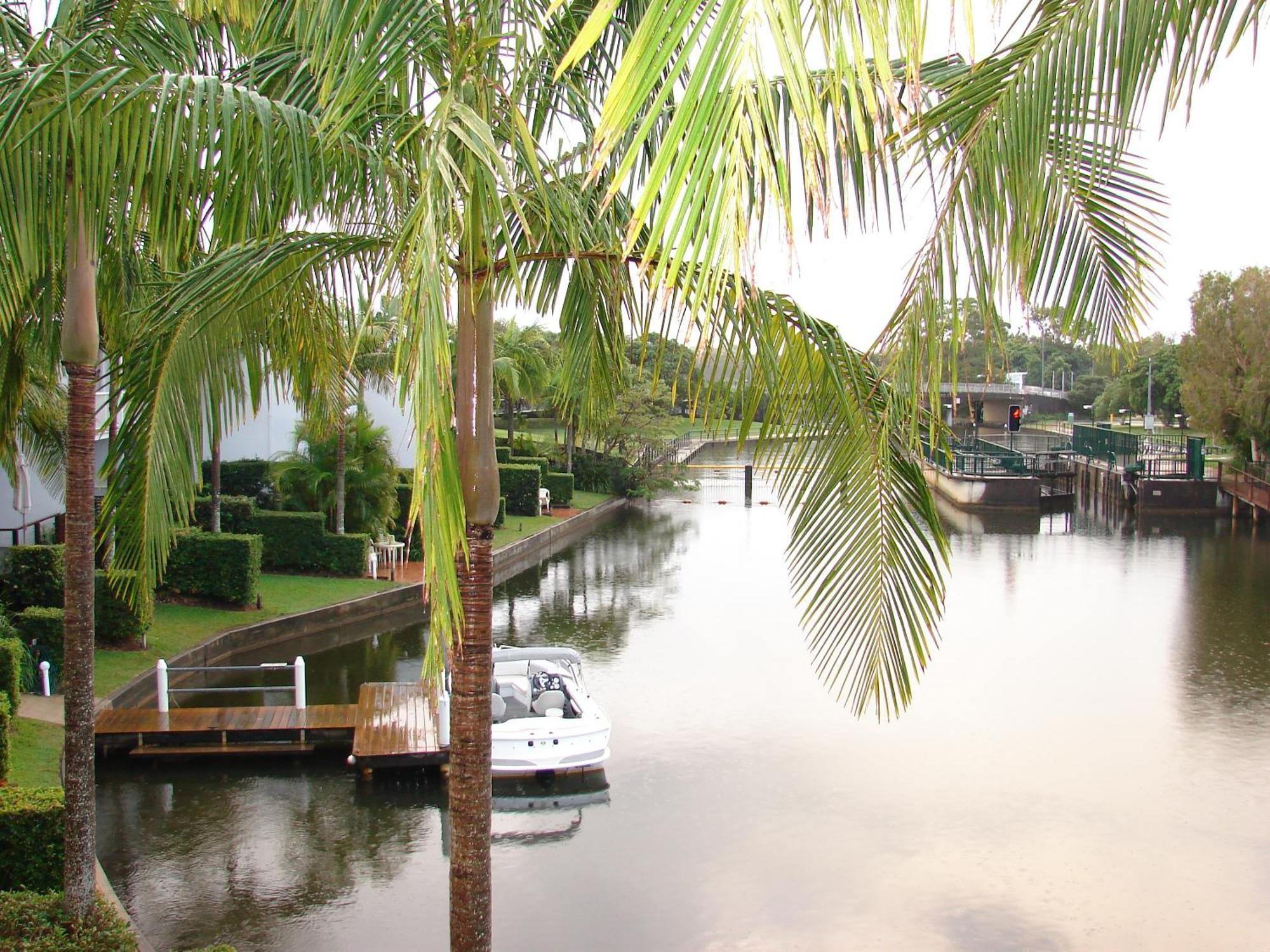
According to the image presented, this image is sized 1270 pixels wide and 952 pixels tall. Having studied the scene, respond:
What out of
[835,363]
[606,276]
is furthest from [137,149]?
[835,363]

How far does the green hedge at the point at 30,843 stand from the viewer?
23.8ft

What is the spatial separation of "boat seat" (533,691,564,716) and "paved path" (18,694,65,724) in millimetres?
5146

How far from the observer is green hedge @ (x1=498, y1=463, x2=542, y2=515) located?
32188 mm

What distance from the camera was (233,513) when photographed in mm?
21344

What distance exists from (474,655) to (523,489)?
2799 centimetres

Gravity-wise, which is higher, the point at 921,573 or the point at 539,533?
the point at 921,573

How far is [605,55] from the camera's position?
5.57 m

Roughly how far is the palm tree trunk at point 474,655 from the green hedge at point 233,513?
17567mm

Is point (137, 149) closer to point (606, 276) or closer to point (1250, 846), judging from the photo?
point (606, 276)

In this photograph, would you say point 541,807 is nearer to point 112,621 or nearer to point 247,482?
point 112,621

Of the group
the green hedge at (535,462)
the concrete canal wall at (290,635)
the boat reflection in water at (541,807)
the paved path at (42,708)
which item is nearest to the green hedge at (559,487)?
the green hedge at (535,462)

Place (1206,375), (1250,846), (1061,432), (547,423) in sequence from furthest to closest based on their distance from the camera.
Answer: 1. (1061,432)
2. (547,423)
3. (1206,375)
4. (1250,846)

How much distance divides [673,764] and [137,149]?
993 centimetres

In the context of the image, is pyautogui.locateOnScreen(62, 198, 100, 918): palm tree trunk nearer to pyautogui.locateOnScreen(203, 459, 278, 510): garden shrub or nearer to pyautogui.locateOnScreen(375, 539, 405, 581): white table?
pyautogui.locateOnScreen(375, 539, 405, 581): white table
